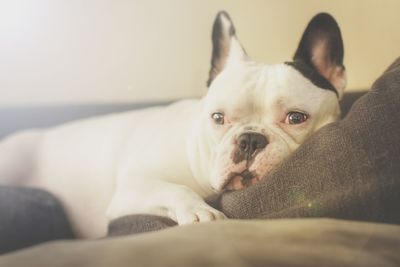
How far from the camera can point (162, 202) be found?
1081 millimetres

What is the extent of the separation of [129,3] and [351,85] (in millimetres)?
654

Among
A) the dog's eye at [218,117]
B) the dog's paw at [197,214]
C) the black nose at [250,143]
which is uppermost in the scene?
the dog's eye at [218,117]

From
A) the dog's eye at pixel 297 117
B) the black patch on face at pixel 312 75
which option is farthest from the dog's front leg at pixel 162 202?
the black patch on face at pixel 312 75

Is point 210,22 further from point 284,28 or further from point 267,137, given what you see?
point 267,137

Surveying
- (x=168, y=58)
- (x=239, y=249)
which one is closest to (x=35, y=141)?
(x=168, y=58)

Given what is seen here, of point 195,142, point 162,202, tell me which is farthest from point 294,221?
point 195,142

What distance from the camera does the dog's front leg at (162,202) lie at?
3.11 ft

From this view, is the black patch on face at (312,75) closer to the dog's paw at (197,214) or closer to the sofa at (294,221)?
the sofa at (294,221)

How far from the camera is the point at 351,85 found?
1405 millimetres

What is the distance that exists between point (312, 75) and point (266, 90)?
0.12 m

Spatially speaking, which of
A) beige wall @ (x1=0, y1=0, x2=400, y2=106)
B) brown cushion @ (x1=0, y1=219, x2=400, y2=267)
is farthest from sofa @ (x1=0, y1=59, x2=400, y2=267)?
beige wall @ (x1=0, y1=0, x2=400, y2=106)

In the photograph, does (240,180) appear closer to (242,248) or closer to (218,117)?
(218,117)

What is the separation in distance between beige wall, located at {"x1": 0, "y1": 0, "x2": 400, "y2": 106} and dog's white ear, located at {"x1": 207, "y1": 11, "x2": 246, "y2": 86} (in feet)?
0.40

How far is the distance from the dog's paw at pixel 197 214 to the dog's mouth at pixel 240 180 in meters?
0.10
